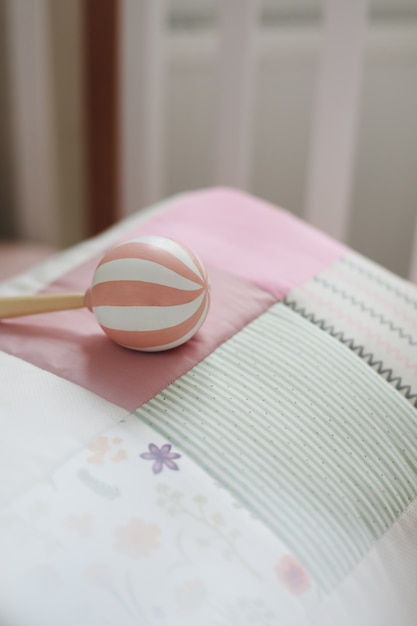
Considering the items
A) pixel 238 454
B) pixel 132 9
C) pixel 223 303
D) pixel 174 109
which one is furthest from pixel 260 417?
pixel 174 109

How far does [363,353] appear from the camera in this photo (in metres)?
0.56

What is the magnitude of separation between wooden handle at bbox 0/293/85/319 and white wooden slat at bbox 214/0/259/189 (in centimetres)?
48

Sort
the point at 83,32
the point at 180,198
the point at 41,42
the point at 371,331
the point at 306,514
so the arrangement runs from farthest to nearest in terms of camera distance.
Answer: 1. the point at 83,32
2. the point at 41,42
3. the point at 180,198
4. the point at 371,331
5. the point at 306,514

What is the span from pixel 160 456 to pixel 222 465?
4cm

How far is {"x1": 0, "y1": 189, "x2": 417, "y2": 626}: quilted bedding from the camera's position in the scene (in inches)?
14.3

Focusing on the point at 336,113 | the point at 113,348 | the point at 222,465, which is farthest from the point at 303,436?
the point at 336,113

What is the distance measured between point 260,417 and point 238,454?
0.13 ft

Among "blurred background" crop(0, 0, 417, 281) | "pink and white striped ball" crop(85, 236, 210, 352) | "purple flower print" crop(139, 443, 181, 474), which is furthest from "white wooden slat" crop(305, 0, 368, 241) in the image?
"purple flower print" crop(139, 443, 181, 474)

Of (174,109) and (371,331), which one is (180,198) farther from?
(174,109)

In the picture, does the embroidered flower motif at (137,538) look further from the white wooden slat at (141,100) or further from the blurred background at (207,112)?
the white wooden slat at (141,100)

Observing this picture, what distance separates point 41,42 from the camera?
3.38 ft

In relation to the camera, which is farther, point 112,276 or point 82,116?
point 82,116

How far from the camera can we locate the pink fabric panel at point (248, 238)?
649 mm

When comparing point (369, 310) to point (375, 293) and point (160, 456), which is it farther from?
point (160, 456)
